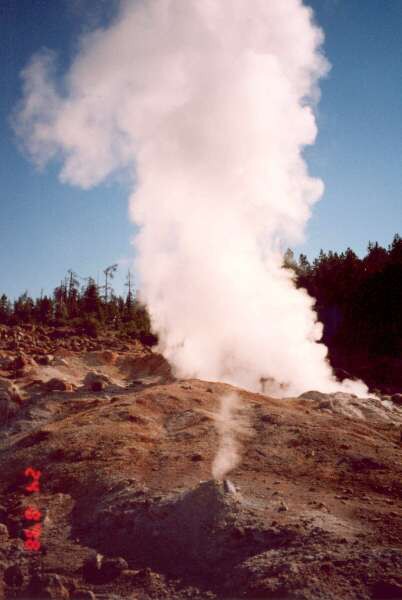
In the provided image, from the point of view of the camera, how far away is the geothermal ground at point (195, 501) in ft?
17.7

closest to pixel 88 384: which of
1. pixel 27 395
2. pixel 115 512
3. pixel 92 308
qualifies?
pixel 27 395

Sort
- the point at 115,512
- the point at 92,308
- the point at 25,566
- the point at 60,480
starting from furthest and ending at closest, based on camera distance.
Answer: the point at 92,308, the point at 60,480, the point at 115,512, the point at 25,566

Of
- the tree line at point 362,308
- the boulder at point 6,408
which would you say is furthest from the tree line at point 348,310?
the boulder at point 6,408

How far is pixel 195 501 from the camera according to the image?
7.05m

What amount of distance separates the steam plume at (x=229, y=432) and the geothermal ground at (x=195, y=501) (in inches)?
7.5

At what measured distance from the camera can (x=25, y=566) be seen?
6086 mm

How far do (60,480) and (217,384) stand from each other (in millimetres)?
7670

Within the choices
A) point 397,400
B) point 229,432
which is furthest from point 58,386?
point 397,400

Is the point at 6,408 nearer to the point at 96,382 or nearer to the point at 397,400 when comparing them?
the point at 96,382

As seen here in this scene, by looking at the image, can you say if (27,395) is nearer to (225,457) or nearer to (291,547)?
(225,457)
